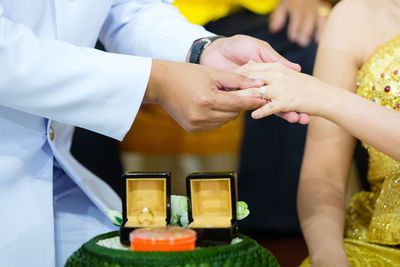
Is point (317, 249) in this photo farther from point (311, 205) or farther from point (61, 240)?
point (61, 240)

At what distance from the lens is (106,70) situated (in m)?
1.03

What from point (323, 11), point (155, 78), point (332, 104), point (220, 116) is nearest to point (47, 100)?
point (155, 78)

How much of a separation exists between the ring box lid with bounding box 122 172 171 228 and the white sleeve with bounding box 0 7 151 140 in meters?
0.18

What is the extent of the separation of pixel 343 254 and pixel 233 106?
17.5 inches

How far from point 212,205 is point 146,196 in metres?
0.11

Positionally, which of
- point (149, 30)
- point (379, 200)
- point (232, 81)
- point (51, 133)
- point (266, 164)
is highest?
point (149, 30)

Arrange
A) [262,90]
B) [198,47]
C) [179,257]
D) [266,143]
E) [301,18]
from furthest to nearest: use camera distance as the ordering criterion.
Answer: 1. [266,143]
2. [301,18]
3. [198,47]
4. [262,90]
5. [179,257]

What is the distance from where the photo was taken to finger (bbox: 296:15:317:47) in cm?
228

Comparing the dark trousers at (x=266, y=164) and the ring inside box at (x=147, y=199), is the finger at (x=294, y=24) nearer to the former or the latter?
the dark trousers at (x=266, y=164)

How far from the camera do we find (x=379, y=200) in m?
1.32

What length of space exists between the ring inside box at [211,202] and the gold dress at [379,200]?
46 cm

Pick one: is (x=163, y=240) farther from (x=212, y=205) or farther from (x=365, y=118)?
(x=365, y=118)

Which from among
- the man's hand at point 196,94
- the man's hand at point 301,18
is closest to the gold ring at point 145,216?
the man's hand at point 196,94

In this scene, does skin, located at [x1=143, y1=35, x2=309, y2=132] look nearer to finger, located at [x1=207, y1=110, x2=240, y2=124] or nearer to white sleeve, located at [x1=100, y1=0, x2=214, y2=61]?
finger, located at [x1=207, y1=110, x2=240, y2=124]
